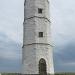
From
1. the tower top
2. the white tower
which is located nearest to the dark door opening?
the white tower

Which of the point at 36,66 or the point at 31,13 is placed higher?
the point at 31,13

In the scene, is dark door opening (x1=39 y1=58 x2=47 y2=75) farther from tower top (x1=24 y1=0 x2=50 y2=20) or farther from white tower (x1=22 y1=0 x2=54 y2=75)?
tower top (x1=24 y1=0 x2=50 y2=20)

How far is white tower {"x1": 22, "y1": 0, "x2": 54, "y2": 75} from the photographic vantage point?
2094cm

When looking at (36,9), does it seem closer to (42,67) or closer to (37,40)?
(37,40)

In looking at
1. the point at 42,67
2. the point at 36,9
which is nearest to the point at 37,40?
the point at 42,67

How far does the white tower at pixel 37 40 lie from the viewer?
2094cm

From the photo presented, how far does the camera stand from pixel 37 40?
21500 millimetres

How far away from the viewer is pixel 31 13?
73.5ft

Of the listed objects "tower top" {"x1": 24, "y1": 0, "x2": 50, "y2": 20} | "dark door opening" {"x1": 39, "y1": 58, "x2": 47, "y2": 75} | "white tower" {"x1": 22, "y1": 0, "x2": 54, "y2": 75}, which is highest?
"tower top" {"x1": 24, "y1": 0, "x2": 50, "y2": 20}

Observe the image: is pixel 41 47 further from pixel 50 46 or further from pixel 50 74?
pixel 50 74

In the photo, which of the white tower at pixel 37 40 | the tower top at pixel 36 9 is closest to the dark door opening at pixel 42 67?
the white tower at pixel 37 40

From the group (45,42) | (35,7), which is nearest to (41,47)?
(45,42)

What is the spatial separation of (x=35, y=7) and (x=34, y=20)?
6.12 feet

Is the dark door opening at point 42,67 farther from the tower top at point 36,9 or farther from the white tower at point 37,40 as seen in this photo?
the tower top at point 36,9
